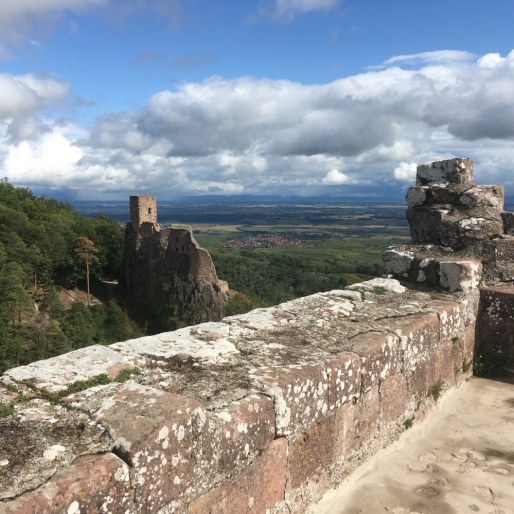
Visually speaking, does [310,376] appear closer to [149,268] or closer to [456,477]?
[456,477]

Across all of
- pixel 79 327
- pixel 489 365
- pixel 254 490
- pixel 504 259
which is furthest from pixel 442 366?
pixel 79 327

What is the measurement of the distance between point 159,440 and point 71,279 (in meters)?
38.9

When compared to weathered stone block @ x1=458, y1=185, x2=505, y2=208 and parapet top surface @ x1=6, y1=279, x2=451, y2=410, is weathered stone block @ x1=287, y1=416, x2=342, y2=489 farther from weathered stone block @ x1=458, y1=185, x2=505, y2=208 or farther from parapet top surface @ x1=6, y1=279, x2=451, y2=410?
weathered stone block @ x1=458, y1=185, x2=505, y2=208

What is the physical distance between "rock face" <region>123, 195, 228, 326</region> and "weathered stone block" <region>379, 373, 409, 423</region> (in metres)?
29.4

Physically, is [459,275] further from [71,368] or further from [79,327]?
[79,327]

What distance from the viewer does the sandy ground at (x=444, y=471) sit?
2588 millimetres

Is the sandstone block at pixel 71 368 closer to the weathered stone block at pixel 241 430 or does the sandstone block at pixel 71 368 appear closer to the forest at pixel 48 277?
the weathered stone block at pixel 241 430

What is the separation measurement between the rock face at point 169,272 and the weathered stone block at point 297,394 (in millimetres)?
30037

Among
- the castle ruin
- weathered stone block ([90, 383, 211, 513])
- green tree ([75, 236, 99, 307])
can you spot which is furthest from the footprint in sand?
green tree ([75, 236, 99, 307])

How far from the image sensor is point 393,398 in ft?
10.7

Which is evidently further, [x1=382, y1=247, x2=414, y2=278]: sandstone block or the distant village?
the distant village

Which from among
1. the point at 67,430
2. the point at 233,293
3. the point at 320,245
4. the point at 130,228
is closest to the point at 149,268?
the point at 130,228

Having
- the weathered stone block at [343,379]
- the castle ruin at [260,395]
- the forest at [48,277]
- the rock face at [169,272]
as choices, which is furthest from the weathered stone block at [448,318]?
Result: the rock face at [169,272]

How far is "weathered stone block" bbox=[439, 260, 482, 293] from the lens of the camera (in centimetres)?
438
